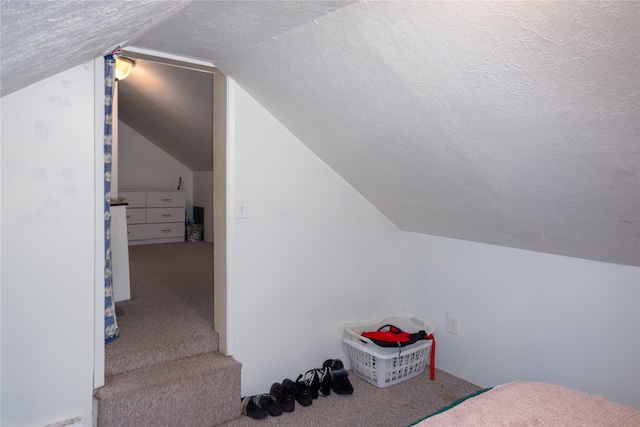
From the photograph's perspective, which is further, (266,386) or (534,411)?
(266,386)

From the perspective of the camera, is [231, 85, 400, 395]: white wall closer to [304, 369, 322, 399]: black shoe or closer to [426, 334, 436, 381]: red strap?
[304, 369, 322, 399]: black shoe

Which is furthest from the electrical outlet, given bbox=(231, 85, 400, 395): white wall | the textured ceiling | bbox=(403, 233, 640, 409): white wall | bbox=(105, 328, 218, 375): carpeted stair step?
the textured ceiling

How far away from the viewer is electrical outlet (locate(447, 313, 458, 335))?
2.82 m

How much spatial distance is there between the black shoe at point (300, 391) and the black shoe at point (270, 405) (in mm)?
146

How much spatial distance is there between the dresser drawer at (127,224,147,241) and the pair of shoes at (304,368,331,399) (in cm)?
406

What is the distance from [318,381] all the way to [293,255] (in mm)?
752

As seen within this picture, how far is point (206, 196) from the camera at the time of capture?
6.32 m

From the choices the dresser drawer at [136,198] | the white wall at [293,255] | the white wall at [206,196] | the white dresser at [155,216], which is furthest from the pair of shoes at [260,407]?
the dresser drawer at [136,198]

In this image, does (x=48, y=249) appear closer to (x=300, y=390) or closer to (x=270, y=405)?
(x=270, y=405)

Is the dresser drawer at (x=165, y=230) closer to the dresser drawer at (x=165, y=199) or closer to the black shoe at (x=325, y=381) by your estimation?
the dresser drawer at (x=165, y=199)

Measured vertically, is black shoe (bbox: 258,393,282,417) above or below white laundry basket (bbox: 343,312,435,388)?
below

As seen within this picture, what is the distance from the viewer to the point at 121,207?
2977 mm

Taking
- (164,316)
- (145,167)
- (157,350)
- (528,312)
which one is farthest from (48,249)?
(145,167)

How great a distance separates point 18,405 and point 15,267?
57cm
